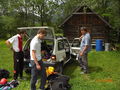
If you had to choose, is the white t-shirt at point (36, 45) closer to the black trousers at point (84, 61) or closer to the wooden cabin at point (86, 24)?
→ the black trousers at point (84, 61)

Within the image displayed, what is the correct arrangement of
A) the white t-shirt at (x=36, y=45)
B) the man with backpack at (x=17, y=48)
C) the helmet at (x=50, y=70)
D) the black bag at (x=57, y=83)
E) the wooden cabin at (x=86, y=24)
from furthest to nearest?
the wooden cabin at (x=86, y=24)
the man with backpack at (x=17, y=48)
the helmet at (x=50, y=70)
the black bag at (x=57, y=83)
the white t-shirt at (x=36, y=45)

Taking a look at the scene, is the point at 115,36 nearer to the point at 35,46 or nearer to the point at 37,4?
the point at 37,4

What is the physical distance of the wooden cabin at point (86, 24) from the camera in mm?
22922

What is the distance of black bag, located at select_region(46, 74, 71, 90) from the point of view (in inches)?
269

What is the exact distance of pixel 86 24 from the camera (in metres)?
23.7

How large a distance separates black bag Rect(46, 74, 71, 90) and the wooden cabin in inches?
602

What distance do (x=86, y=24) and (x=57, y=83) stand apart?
17.2 meters

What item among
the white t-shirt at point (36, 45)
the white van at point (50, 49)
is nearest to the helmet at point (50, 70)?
the white van at point (50, 49)

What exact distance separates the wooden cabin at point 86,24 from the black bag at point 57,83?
50.1 ft

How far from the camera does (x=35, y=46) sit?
6605 millimetres

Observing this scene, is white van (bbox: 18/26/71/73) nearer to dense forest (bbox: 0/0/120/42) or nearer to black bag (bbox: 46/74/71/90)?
black bag (bbox: 46/74/71/90)

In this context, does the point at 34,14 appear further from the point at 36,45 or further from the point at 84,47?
the point at 36,45

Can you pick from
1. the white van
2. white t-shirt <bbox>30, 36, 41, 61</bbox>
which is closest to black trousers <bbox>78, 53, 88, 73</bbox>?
the white van

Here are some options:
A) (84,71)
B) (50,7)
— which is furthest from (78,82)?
(50,7)
